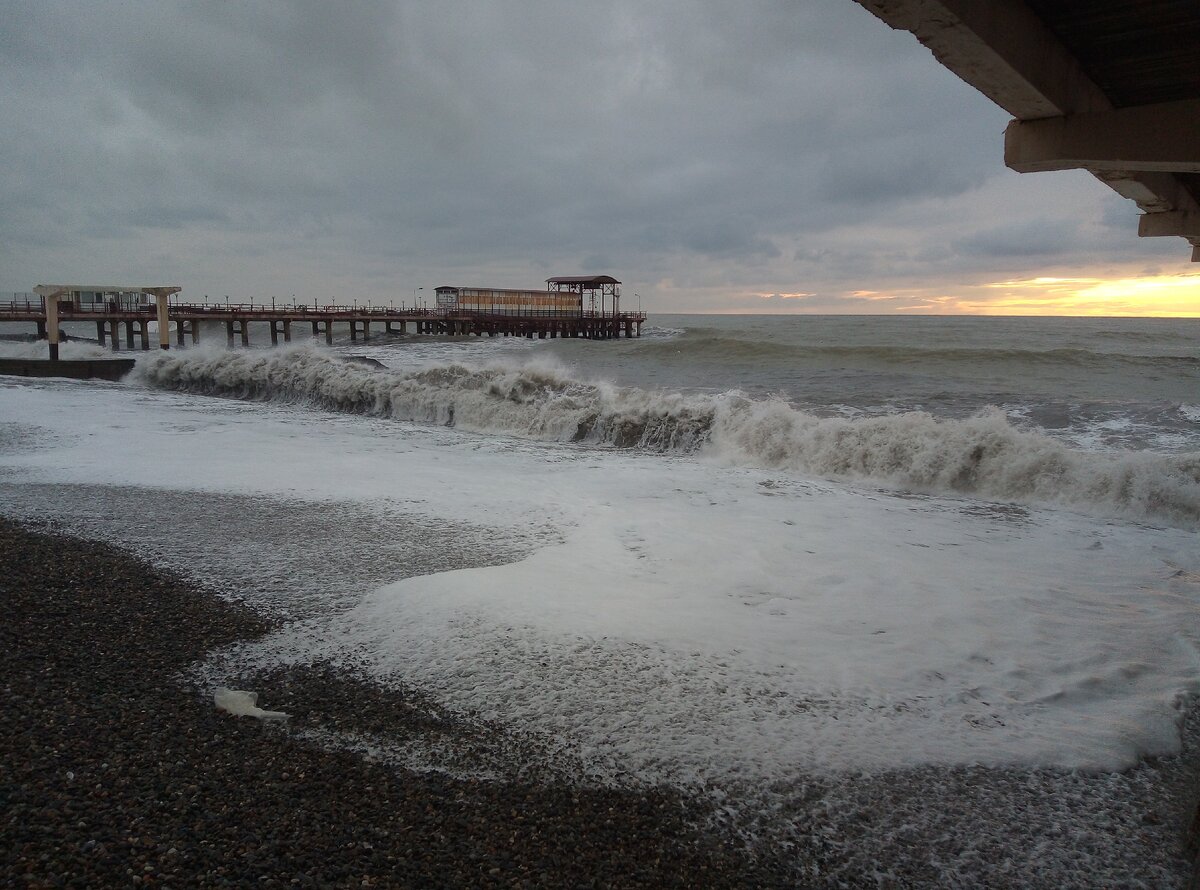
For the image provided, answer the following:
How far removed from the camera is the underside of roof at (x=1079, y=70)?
11.3ft

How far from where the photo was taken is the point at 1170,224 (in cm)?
867

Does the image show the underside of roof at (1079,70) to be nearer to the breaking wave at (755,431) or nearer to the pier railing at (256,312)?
the breaking wave at (755,431)

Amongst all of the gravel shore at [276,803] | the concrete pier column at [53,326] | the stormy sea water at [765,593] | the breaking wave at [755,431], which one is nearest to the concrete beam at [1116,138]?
the stormy sea water at [765,593]

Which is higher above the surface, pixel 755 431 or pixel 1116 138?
pixel 1116 138

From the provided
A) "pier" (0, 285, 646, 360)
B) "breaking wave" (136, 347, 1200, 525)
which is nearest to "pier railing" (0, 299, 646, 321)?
"pier" (0, 285, 646, 360)

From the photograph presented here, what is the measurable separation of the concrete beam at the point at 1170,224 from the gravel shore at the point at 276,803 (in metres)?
9.88

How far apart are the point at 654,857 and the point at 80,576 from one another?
4111 mm

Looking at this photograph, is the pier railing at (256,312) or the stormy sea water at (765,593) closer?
the stormy sea water at (765,593)

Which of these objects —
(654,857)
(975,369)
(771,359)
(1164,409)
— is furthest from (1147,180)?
(771,359)

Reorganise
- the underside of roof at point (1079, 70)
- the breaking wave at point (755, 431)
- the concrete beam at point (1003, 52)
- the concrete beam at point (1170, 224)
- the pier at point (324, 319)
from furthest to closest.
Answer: the pier at point (324, 319)
the concrete beam at point (1170, 224)
the breaking wave at point (755, 431)
the underside of roof at point (1079, 70)
the concrete beam at point (1003, 52)

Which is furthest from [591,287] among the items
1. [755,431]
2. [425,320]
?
[755,431]

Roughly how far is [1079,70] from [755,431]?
22.0ft

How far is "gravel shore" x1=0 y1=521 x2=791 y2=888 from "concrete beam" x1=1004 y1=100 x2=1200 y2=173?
4.98 meters

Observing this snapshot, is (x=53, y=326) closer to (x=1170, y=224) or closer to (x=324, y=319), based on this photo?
(x=324, y=319)
